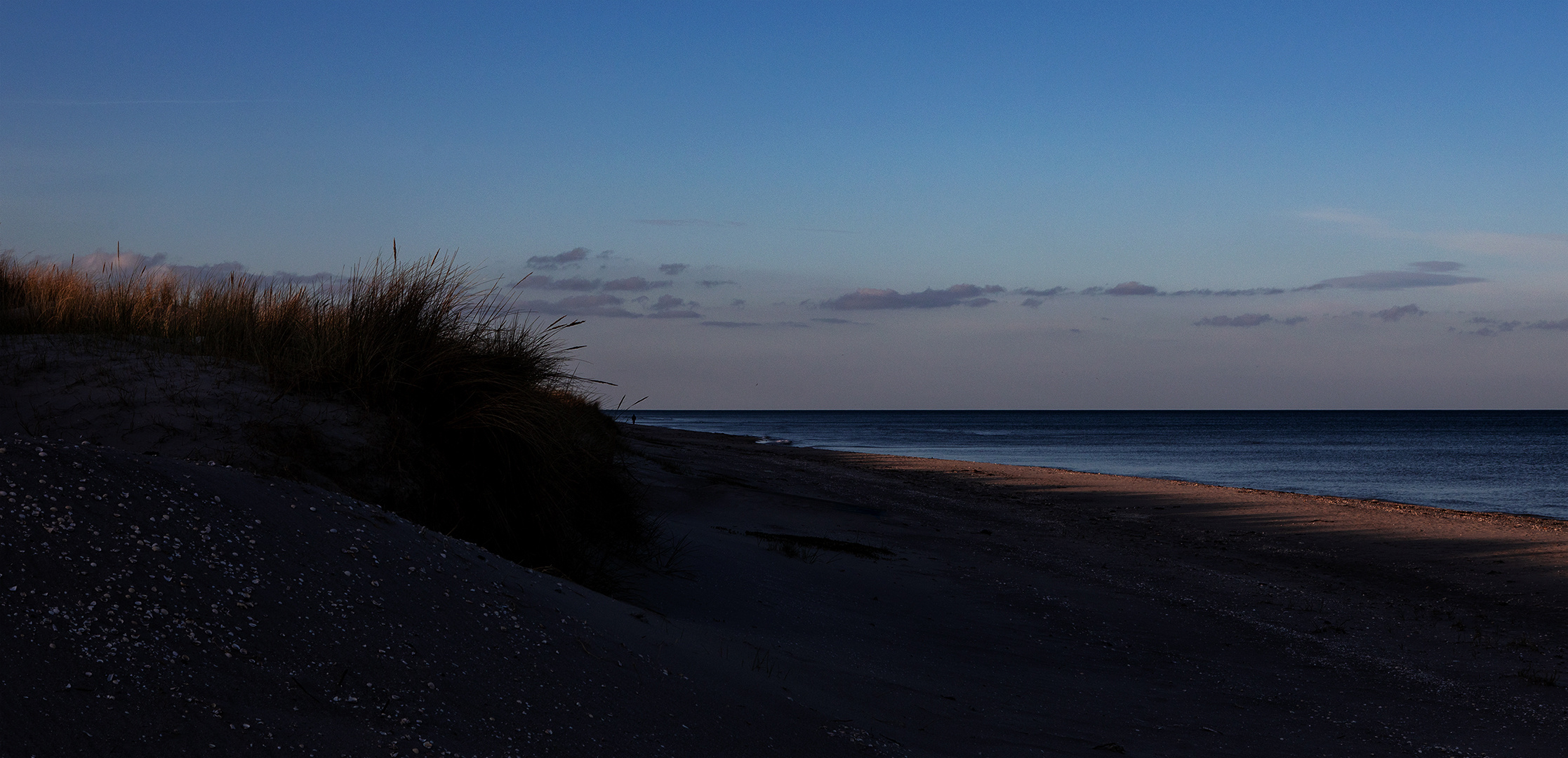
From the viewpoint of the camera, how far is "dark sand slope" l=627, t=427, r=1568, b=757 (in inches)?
190

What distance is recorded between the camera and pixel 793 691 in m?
4.32

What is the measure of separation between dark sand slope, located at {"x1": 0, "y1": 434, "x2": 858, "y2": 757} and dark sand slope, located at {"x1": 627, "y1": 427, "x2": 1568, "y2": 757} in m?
0.81

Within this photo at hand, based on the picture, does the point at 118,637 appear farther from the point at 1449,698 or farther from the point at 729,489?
the point at 729,489

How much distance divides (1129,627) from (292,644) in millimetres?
6047

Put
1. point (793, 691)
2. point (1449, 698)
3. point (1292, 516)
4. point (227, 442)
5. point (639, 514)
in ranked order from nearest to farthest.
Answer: point (793, 691)
point (227, 442)
point (1449, 698)
point (639, 514)
point (1292, 516)

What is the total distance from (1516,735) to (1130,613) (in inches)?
110

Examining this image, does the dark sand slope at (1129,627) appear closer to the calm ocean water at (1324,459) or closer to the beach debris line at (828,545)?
the beach debris line at (828,545)

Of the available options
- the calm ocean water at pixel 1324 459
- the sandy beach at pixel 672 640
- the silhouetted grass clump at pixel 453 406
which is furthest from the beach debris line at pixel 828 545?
the calm ocean water at pixel 1324 459

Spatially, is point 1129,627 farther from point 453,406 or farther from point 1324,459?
point 1324,459

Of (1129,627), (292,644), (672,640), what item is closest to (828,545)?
(1129,627)

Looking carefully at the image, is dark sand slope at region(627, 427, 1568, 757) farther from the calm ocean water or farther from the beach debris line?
the calm ocean water

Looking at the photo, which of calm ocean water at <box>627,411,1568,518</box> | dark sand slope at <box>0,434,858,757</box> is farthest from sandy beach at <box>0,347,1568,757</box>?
calm ocean water at <box>627,411,1568,518</box>

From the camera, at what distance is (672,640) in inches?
176

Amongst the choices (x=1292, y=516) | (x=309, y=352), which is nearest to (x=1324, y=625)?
(x=309, y=352)
